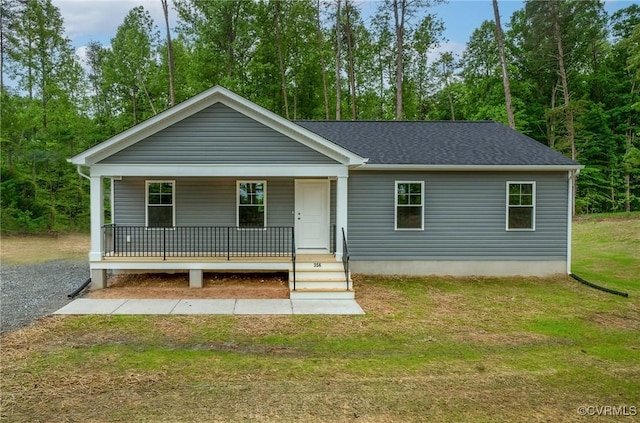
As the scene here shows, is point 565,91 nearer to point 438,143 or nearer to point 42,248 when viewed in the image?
point 438,143

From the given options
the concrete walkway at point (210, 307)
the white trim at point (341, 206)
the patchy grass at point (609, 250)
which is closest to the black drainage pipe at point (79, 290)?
the concrete walkway at point (210, 307)

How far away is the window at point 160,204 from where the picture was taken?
1131 cm

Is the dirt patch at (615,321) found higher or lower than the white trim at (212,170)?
lower

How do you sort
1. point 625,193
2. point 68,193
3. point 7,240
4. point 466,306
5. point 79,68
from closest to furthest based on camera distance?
point 466,306, point 7,240, point 68,193, point 79,68, point 625,193

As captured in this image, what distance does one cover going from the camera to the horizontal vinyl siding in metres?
11.3

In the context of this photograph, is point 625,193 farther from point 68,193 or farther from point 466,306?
point 68,193

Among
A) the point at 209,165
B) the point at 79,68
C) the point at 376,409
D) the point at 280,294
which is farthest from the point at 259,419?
the point at 79,68

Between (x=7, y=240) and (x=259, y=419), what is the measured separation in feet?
68.2

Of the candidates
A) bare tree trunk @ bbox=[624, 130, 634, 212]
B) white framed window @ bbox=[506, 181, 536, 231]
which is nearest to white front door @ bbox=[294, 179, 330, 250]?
white framed window @ bbox=[506, 181, 536, 231]

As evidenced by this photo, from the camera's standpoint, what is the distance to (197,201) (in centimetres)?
1138

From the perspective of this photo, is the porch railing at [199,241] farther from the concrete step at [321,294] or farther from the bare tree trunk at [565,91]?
the bare tree trunk at [565,91]

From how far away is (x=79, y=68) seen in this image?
2658 centimetres

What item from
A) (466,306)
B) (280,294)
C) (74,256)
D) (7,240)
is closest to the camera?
(466,306)

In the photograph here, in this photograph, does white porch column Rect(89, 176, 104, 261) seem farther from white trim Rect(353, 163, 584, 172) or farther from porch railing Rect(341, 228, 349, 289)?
white trim Rect(353, 163, 584, 172)
